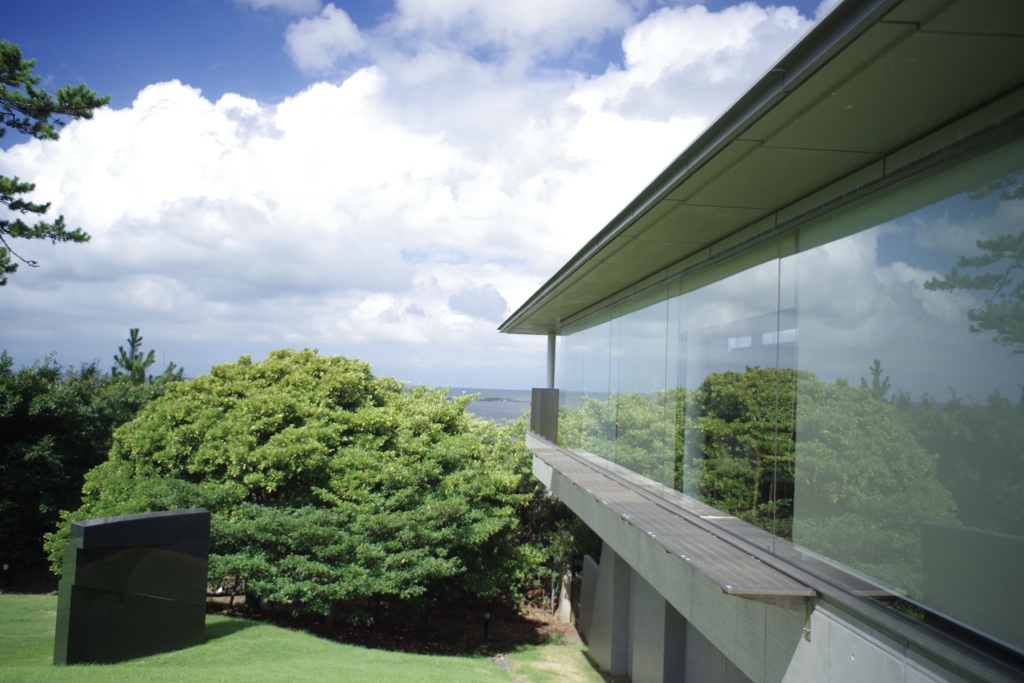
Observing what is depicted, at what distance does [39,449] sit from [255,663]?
12.5m

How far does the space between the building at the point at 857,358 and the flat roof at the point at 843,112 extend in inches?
0.6

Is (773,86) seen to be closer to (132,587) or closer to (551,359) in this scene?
(132,587)

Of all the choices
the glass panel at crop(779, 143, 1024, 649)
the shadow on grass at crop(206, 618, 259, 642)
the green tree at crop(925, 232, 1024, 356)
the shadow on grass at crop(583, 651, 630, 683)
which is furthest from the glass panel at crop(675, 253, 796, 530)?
the shadow on grass at crop(206, 618, 259, 642)

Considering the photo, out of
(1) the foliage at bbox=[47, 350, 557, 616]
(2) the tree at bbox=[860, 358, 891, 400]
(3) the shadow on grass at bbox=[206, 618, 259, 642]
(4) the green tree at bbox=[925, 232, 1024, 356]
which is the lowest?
(3) the shadow on grass at bbox=[206, 618, 259, 642]

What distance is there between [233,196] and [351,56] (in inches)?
744

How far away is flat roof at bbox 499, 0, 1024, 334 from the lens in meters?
3.03

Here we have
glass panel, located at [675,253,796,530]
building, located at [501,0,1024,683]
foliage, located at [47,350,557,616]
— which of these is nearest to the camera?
building, located at [501,0,1024,683]

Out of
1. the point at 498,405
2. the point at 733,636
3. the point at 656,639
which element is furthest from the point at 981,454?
the point at 498,405

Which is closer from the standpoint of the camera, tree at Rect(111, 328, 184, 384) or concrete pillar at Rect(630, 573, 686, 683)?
concrete pillar at Rect(630, 573, 686, 683)

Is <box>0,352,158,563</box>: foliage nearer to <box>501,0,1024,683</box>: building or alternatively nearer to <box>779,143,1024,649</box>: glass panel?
<box>501,0,1024,683</box>: building

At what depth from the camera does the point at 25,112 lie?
1326 centimetres

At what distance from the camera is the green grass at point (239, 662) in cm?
939

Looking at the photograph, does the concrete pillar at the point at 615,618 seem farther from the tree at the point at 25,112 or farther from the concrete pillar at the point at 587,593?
the tree at the point at 25,112

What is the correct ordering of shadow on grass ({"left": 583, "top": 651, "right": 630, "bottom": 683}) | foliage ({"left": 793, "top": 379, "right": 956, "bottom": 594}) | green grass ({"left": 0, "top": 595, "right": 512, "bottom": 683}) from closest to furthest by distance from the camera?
1. foliage ({"left": 793, "top": 379, "right": 956, "bottom": 594})
2. green grass ({"left": 0, "top": 595, "right": 512, "bottom": 683})
3. shadow on grass ({"left": 583, "top": 651, "right": 630, "bottom": 683})
